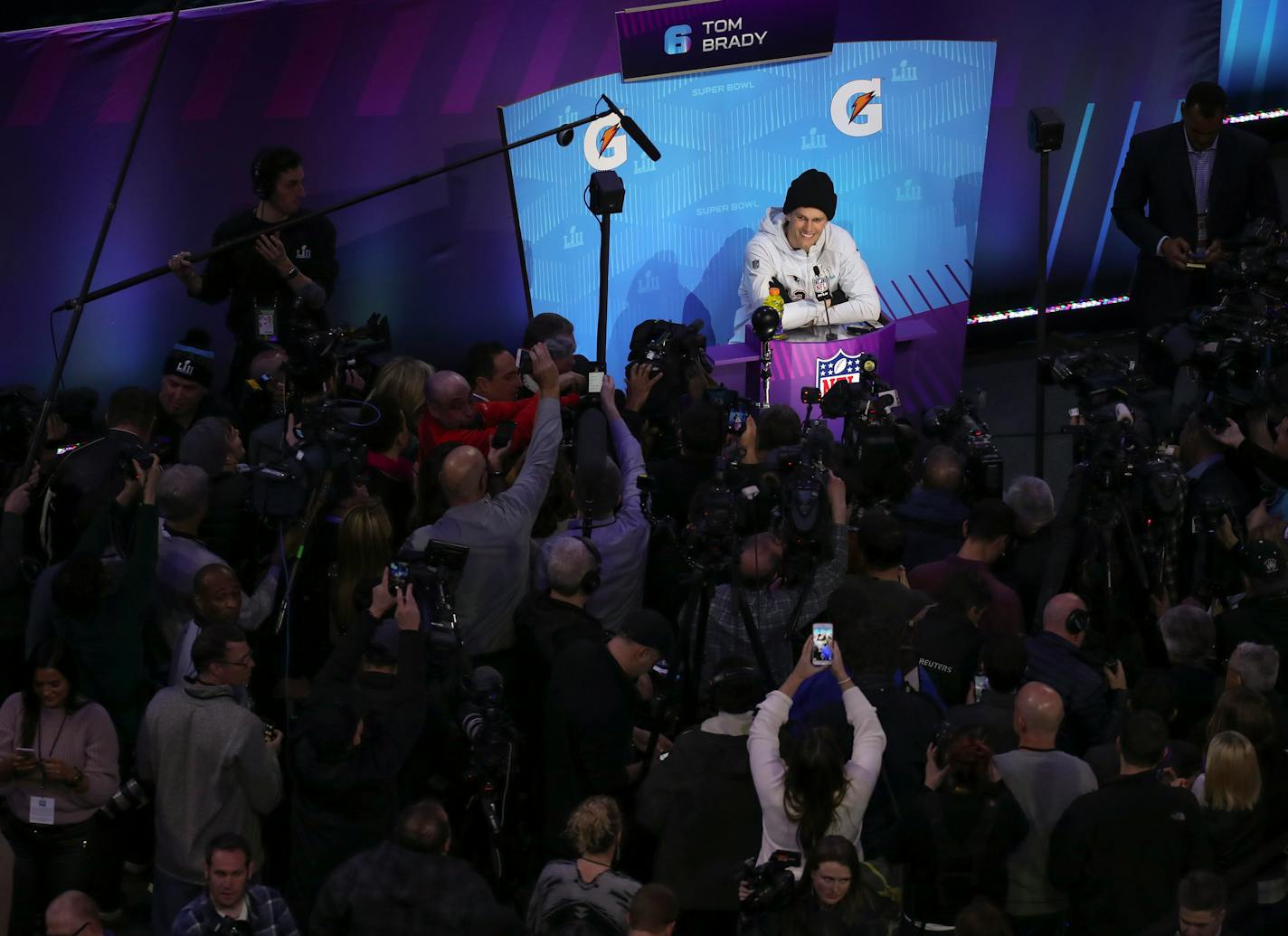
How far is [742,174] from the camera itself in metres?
9.66

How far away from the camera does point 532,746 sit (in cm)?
595

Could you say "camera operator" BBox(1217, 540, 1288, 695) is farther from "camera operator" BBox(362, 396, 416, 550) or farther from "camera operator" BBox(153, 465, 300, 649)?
"camera operator" BBox(153, 465, 300, 649)

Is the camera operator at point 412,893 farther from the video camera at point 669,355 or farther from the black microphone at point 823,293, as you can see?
the black microphone at point 823,293

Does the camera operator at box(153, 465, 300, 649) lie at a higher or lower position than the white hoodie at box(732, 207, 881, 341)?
lower

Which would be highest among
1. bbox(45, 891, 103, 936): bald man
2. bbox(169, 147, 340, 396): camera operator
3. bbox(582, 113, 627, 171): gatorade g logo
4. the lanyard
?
bbox(582, 113, 627, 171): gatorade g logo

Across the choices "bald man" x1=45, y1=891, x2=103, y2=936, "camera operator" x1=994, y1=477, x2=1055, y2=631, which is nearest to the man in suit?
"camera operator" x1=994, y1=477, x2=1055, y2=631

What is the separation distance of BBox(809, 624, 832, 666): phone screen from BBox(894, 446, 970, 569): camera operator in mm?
1649

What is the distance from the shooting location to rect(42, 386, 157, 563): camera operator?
632 cm

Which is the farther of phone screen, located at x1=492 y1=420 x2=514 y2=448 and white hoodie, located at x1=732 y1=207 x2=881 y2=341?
white hoodie, located at x1=732 y1=207 x2=881 y2=341

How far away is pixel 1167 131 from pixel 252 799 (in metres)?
5.37

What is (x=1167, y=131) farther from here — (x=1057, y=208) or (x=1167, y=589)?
(x=1167, y=589)

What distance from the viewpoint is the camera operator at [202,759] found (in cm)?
527

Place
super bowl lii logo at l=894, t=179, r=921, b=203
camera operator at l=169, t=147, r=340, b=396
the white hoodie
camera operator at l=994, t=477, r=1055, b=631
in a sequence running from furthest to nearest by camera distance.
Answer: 1. super bowl lii logo at l=894, t=179, r=921, b=203
2. the white hoodie
3. camera operator at l=169, t=147, r=340, b=396
4. camera operator at l=994, t=477, r=1055, b=631

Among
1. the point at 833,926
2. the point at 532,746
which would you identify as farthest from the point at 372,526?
the point at 833,926
